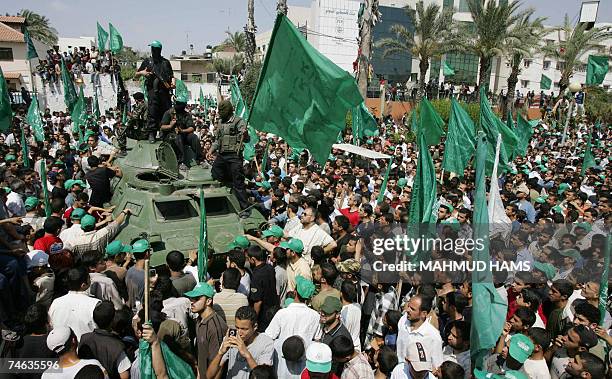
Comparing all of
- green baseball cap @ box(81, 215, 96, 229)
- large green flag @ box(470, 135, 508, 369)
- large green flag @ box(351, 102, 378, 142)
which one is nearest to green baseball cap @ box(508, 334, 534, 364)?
large green flag @ box(470, 135, 508, 369)

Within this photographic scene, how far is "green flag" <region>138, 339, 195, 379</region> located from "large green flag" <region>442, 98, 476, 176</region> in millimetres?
7669

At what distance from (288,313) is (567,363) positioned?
2.51 m

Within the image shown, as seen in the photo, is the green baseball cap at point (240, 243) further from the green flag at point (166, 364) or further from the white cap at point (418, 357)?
the white cap at point (418, 357)

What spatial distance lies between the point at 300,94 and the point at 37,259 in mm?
3656

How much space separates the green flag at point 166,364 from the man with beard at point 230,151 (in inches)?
167

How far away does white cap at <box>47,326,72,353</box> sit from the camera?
132 inches

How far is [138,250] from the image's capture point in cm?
524

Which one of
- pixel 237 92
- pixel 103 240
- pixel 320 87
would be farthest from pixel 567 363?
pixel 237 92

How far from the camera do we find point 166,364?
3521mm

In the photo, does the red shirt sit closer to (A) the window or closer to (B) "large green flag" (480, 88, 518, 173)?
(B) "large green flag" (480, 88, 518, 173)

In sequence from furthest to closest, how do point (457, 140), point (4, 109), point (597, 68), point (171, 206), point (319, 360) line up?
point (597, 68) < point (4, 109) < point (457, 140) < point (171, 206) < point (319, 360)

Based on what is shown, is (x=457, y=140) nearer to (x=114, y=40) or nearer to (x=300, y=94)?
(x=300, y=94)

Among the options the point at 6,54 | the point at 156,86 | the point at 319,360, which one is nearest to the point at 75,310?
the point at 319,360

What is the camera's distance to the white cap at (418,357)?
3.57 m
